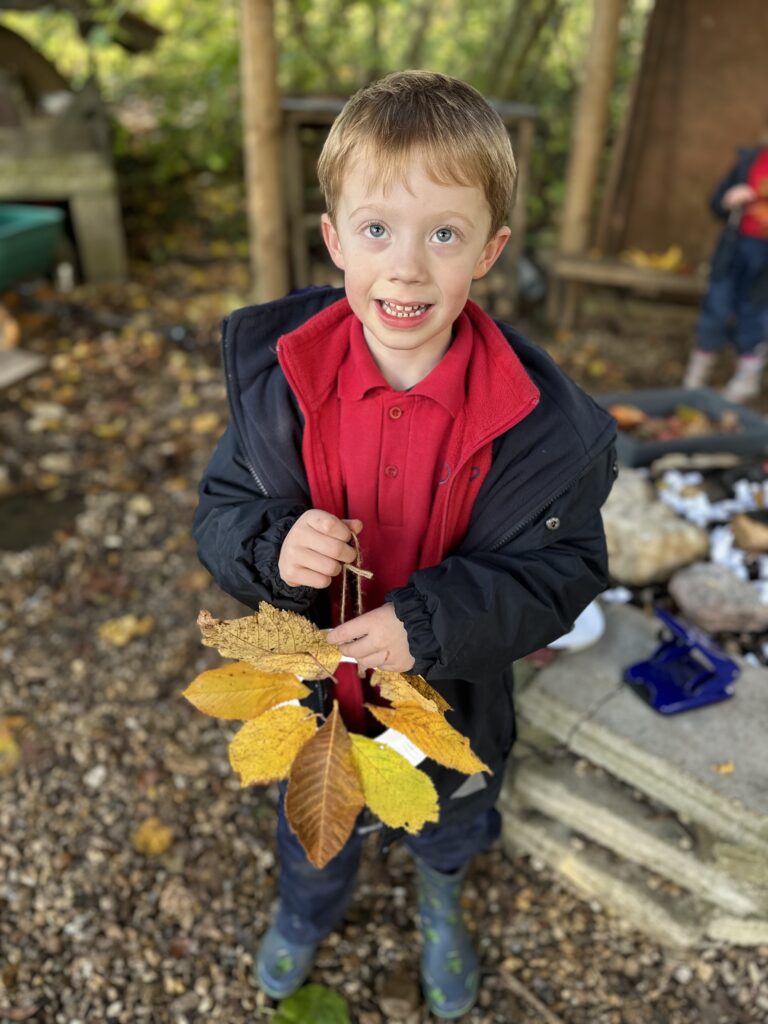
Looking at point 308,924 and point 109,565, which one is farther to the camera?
point 109,565

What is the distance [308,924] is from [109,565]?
1709 mm

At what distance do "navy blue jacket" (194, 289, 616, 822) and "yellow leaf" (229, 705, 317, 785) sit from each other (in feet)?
0.59

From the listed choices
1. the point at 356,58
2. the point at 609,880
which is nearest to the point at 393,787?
the point at 609,880

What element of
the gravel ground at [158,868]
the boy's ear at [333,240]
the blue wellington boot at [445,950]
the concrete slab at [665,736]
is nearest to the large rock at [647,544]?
the concrete slab at [665,736]

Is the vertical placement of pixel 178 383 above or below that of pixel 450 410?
below

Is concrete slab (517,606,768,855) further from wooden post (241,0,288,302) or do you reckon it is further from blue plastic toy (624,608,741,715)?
wooden post (241,0,288,302)

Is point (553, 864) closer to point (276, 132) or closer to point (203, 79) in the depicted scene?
point (276, 132)

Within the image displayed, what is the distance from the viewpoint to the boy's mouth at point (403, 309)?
1166 mm

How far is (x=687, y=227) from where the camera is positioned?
5004 mm

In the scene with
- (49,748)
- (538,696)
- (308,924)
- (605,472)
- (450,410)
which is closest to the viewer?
(450,410)

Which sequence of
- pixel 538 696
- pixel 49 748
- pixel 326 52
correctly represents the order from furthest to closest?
1. pixel 326 52
2. pixel 49 748
3. pixel 538 696

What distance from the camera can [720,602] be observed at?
2439 millimetres

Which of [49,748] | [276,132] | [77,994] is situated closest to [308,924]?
[77,994]

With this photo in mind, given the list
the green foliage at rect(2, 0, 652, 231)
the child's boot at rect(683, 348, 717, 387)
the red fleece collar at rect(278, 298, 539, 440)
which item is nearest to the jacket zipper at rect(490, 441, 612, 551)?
the red fleece collar at rect(278, 298, 539, 440)
